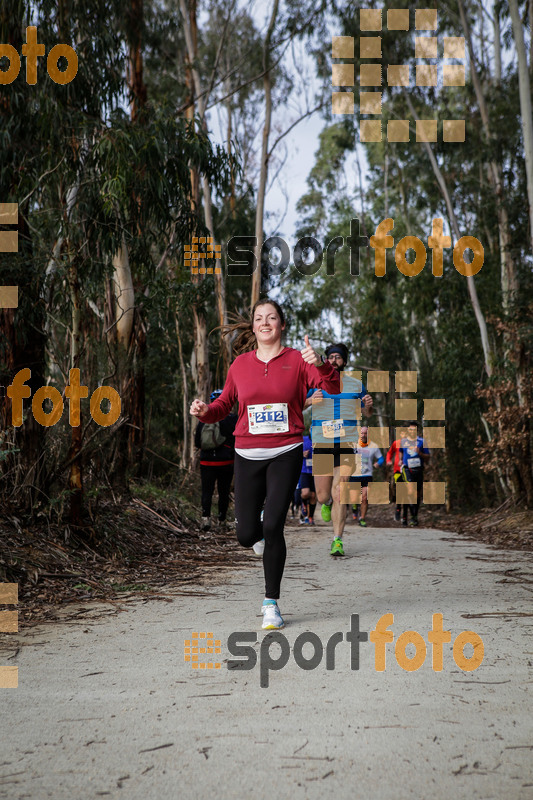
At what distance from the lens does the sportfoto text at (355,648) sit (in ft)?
12.5

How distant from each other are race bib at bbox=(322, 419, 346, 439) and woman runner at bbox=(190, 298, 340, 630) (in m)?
2.74

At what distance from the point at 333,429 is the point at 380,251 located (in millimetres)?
20161

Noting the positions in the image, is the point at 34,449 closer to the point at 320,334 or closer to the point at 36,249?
the point at 36,249

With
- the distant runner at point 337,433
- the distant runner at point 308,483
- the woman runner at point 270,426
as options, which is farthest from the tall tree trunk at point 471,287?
the woman runner at point 270,426

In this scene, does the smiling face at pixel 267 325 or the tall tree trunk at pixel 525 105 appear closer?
the smiling face at pixel 267 325

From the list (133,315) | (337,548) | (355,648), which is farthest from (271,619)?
(133,315)

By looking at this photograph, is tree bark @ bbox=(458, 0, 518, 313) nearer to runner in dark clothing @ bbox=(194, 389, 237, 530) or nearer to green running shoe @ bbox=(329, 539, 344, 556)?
runner in dark clothing @ bbox=(194, 389, 237, 530)

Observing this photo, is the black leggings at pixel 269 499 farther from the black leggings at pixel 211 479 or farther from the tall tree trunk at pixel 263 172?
the tall tree trunk at pixel 263 172

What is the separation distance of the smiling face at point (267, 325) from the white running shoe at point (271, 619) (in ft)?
5.13

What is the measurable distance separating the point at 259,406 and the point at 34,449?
2.94 m

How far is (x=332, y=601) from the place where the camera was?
5.48 metres

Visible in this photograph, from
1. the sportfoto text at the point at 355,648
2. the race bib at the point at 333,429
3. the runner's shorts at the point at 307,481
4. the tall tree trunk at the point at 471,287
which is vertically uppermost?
the tall tree trunk at the point at 471,287

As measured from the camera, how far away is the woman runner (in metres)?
4.85

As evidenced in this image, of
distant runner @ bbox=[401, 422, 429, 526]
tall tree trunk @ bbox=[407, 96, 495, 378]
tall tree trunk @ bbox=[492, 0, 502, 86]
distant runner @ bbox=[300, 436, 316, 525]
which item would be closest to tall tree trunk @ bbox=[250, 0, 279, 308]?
tall tree trunk @ bbox=[407, 96, 495, 378]
